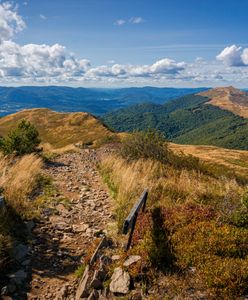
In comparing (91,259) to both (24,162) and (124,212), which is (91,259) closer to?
(124,212)

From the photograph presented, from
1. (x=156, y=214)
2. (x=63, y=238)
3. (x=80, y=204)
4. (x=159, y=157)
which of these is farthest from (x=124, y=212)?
(x=159, y=157)

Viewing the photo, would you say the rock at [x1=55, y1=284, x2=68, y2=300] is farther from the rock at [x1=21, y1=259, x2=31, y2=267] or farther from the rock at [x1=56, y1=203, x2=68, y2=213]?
the rock at [x1=56, y1=203, x2=68, y2=213]

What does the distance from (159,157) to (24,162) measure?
321 inches

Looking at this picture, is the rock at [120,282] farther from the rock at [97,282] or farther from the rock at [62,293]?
the rock at [62,293]

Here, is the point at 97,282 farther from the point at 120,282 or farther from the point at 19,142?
the point at 19,142

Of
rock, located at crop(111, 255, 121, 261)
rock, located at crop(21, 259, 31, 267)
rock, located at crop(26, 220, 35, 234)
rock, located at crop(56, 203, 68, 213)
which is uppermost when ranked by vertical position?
rock, located at crop(111, 255, 121, 261)

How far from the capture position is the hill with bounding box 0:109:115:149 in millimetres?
94400

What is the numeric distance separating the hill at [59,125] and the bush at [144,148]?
66.9 m

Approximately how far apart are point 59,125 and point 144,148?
106 metres

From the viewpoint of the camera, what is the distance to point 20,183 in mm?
10820

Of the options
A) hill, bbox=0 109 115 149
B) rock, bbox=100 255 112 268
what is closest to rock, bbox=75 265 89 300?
rock, bbox=100 255 112 268

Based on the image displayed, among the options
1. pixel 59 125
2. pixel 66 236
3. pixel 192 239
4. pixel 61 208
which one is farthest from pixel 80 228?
pixel 59 125

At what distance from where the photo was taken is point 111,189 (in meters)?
13.4

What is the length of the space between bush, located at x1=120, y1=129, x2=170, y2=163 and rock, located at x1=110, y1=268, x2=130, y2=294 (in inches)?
459
